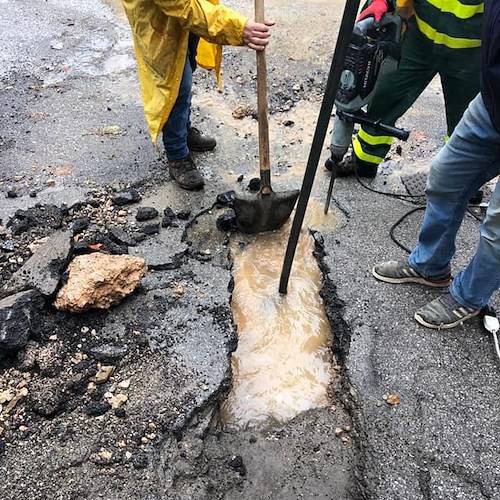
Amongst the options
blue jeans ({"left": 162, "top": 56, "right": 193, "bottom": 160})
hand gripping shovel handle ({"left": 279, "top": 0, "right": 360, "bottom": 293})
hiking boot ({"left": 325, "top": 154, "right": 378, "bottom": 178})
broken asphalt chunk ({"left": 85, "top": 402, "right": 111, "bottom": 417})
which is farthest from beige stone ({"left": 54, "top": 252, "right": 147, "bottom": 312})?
hiking boot ({"left": 325, "top": 154, "right": 378, "bottom": 178})

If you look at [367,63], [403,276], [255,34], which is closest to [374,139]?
[367,63]

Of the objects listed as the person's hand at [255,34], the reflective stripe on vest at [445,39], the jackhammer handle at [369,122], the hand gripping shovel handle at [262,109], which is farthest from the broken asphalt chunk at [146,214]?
the reflective stripe on vest at [445,39]

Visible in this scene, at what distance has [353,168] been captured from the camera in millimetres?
3584

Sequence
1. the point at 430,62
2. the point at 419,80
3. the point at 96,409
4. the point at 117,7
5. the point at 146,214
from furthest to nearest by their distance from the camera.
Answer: the point at 117,7 < the point at 146,214 < the point at 419,80 < the point at 430,62 < the point at 96,409

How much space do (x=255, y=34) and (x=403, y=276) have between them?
150 cm

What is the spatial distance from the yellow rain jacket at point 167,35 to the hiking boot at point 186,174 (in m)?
0.50

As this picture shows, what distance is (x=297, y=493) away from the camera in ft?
6.68

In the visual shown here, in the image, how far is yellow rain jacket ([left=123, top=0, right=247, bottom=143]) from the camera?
8.29 ft

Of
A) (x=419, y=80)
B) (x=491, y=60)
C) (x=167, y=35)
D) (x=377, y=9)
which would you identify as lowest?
(x=419, y=80)

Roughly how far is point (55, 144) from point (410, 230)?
8.81ft

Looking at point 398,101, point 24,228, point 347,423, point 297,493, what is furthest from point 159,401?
point 398,101

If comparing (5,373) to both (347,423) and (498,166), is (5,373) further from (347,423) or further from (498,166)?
(498,166)

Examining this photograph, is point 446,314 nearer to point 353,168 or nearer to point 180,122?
point 353,168

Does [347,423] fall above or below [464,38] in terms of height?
below
